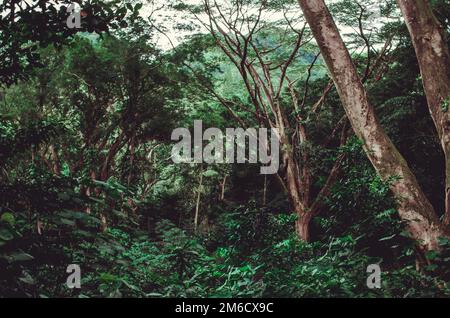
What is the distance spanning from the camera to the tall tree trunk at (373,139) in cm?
404

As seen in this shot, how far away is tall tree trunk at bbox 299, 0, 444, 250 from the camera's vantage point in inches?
159

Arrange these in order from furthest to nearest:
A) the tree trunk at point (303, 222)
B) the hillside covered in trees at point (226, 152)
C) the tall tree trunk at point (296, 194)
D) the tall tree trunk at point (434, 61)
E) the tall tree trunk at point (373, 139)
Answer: the tall tree trunk at point (296, 194), the tree trunk at point (303, 222), the tall tree trunk at point (434, 61), the tall tree trunk at point (373, 139), the hillside covered in trees at point (226, 152)

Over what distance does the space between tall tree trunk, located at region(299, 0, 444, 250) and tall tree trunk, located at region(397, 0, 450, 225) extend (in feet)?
1.74

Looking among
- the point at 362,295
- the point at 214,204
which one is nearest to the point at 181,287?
the point at 362,295

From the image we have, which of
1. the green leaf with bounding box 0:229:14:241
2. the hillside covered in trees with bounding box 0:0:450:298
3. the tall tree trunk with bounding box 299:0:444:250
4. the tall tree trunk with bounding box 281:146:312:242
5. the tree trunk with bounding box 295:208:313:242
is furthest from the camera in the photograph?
the tall tree trunk with bounding box 281:146:312:242

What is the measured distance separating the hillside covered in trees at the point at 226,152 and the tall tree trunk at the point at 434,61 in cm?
2

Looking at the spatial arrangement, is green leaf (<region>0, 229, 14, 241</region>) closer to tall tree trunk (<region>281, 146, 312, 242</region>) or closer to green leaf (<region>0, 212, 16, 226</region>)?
green leaf (<region>0, 212, 16, 226</region>)

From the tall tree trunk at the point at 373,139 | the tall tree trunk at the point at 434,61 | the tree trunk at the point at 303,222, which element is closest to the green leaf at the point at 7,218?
the tall tree trunk at the point at 373,139

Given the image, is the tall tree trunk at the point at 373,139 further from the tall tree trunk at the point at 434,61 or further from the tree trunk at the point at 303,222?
the tree trunk at the point at 303,222

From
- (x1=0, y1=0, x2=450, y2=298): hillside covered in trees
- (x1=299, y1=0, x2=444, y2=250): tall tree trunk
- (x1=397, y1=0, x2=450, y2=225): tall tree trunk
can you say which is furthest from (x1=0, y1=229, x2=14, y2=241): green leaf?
(x1=397, y1=0, x2=450, y2=225): tall tree trunk

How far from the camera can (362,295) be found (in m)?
2.45
